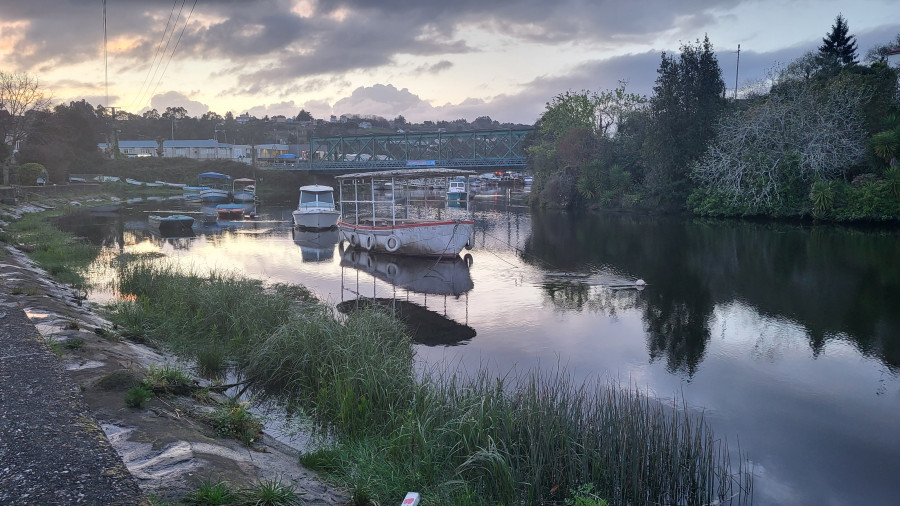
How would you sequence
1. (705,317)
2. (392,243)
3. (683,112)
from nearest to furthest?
(705,317)
(392,243)
(683,112)

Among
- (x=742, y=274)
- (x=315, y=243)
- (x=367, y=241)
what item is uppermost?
(x=367, y=241)

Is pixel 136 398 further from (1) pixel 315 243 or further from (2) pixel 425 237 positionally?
(1) pixel 315 243

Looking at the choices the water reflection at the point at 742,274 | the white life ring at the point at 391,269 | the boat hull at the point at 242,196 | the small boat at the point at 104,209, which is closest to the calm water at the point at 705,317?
the water reflection at the point at 742,274

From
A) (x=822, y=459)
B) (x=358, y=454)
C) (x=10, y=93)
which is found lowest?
(x=822, y=459)

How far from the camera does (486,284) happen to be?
76.0 ft

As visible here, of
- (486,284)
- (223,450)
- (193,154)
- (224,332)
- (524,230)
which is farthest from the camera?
(193,154)

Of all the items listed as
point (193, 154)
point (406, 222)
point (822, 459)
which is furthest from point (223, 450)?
point (193, 154)

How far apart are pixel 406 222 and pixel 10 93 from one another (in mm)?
60350

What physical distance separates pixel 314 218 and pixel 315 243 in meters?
5.95

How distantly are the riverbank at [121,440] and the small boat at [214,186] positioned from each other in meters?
59.8

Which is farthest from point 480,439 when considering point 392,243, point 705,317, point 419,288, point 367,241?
point 367,241

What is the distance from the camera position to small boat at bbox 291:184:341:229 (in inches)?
1625

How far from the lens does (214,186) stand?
3457 inches

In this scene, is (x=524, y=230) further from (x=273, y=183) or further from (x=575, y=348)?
(x=273, y=183)
